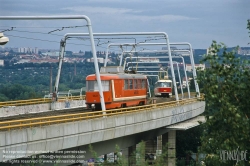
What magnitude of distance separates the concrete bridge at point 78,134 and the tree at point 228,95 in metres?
6.73

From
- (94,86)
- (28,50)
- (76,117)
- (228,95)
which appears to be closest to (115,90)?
(94,86)

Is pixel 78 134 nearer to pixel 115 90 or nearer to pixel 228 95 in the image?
pixel 228 95

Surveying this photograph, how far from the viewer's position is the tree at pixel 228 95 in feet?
76.0

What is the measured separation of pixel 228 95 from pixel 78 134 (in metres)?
9.65

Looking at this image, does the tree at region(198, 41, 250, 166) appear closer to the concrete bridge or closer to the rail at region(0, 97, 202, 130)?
the concrete bridge

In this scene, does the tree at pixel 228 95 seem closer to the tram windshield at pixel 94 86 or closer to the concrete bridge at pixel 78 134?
the concrete bridge at pixel 78 134

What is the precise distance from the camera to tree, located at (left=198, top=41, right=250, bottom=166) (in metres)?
23.2

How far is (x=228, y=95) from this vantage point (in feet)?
77.3

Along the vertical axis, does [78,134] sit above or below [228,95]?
below

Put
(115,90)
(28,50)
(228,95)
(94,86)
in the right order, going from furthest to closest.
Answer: (28,50) < (115,90) < (94,86) < (228,95)

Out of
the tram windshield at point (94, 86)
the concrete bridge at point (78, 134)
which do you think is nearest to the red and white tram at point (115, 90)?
the tram windshield at point (94, 86)

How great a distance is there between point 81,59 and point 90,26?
115m

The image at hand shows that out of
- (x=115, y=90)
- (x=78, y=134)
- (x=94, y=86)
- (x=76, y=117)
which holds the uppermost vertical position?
(x=94, y=86)

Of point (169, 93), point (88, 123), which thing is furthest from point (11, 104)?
point (169, 93)
